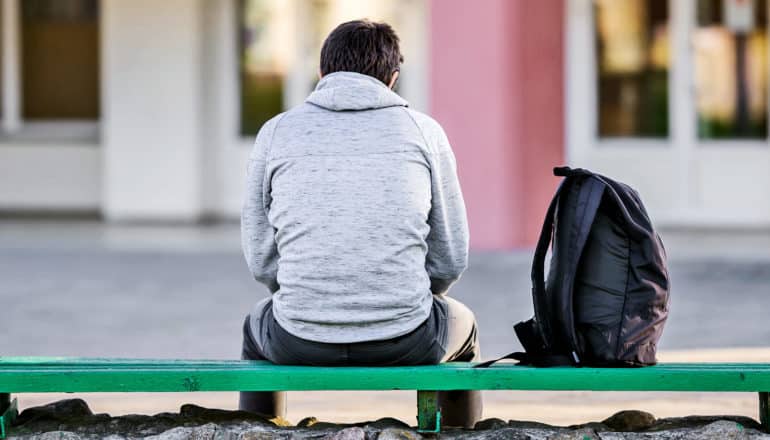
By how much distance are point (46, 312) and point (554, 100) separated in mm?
4570

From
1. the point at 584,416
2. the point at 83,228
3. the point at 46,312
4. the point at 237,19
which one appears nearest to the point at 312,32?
the point at 237,19

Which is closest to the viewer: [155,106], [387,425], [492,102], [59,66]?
[387,425]

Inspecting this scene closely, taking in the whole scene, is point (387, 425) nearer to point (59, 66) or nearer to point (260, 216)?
point (260, 216)

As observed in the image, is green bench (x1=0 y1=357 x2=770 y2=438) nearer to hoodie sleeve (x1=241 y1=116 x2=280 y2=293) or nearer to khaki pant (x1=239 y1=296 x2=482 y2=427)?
khaki pant (x1=239 y1=296 x2=482 y2=427)

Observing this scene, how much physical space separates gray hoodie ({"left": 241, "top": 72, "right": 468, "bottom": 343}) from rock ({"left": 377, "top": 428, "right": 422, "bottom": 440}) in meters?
0.32

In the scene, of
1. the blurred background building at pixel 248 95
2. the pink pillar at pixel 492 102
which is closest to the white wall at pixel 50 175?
the blurred background building at pixel 248 95

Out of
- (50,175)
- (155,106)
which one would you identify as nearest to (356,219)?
(155,106)

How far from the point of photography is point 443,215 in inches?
167

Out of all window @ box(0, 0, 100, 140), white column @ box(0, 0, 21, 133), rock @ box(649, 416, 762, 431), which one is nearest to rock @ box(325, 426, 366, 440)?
rock @ box(649, 416, 762, 431)

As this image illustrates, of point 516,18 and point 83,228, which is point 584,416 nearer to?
point 516,18

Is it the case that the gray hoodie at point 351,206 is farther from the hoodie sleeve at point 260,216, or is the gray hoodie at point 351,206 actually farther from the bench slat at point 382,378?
the bench slat at point 382,378

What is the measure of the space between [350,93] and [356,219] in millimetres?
369

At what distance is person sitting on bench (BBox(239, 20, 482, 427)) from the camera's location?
409cm

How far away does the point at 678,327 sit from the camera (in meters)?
7.62
